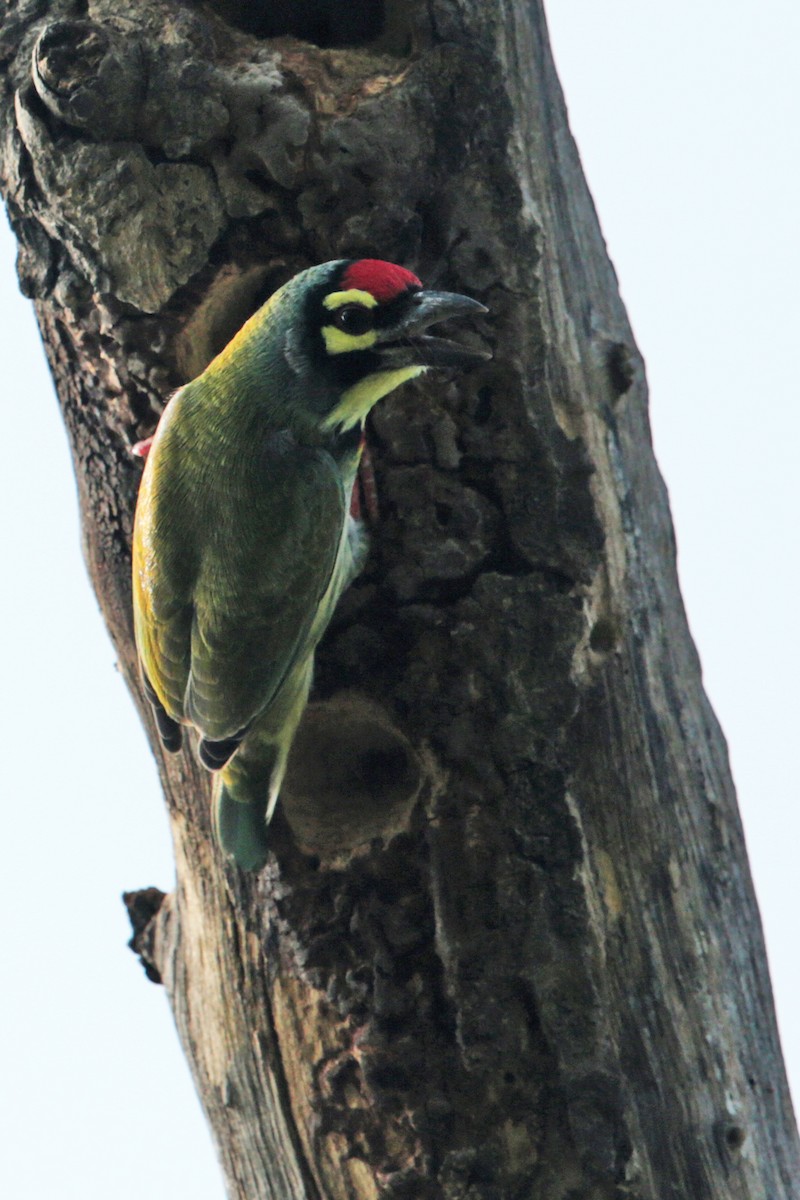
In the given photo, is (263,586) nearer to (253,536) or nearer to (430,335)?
(253,536)

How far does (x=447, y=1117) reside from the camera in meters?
3.31

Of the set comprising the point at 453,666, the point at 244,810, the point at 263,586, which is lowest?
the point at 244,810

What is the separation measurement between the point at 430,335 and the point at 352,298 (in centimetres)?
22

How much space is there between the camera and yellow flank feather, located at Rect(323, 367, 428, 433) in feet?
11.9

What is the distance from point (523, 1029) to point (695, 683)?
1077mm

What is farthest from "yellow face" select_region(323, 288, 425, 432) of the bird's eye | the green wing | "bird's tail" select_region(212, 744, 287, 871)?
"bird's tail" select_region(212, 744, 287, 871)

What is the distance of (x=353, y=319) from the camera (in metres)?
3.56

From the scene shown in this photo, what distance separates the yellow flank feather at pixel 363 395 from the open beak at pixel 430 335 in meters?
0.07

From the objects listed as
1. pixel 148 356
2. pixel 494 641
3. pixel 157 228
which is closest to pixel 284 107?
pixel 157 228

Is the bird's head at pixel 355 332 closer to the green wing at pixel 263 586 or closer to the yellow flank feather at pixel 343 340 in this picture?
the yellow flank feather at pixel 343 340

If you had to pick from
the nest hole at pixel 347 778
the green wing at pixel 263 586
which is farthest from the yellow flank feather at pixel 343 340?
the nest hole at pixel 347 778

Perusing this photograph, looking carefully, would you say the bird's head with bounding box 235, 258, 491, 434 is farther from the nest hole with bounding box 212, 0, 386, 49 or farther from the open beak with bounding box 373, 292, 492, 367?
the nest hole with bounding box 212, 0, 386, 49

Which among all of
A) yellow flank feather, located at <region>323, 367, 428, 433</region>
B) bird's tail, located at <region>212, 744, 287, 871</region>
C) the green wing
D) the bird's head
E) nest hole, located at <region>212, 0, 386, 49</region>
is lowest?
bird's tail, located at <region>212, 744, 287, 871</region>

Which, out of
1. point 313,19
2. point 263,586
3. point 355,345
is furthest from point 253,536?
point 313,19
